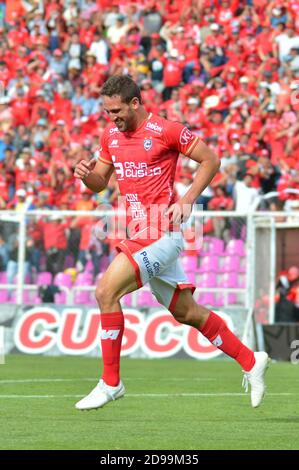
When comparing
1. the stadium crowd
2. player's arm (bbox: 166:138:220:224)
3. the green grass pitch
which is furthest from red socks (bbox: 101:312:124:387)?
the stadium crowd

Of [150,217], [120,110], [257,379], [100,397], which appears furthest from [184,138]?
[100,397]

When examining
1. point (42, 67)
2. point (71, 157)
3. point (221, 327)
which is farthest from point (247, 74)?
point (221, 327)

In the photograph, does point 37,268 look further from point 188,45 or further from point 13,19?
point 13,19

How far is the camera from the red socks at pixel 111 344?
954 cm

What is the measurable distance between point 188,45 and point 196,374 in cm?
1210

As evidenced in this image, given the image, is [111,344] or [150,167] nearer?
[111,344]

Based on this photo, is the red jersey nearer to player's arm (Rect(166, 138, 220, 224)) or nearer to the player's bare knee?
player's arm (Rect(166, 138, 220, 224))

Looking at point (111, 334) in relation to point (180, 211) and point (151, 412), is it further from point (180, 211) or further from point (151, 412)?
point (180, 211)

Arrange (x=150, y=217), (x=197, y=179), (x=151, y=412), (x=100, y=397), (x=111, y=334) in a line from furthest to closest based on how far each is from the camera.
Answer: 1. (x=151, y=412)
2. (x=150, y=217)
3. (x=197, y=179)
4. (x=111, y=334)
5. (x=100, y=397)

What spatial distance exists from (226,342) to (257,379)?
395 millimetres

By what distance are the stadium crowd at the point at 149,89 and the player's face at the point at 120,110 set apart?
30.9ft

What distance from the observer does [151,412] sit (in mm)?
10148

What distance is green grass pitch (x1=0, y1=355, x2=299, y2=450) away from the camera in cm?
805

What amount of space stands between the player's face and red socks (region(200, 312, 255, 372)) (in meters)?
1.66
